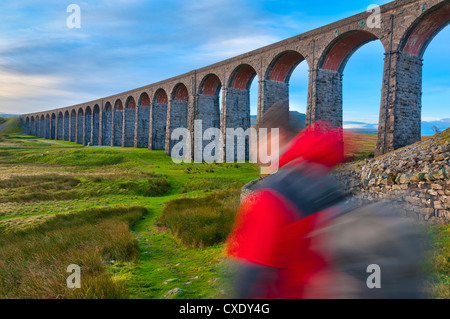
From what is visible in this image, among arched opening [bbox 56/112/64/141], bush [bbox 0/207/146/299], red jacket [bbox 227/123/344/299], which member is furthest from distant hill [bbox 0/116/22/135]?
red jacket [bbox 227/123/344/299]

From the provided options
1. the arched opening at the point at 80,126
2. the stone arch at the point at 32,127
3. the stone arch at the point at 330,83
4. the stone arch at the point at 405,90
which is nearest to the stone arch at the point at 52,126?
the stone arch at the point at 32,127

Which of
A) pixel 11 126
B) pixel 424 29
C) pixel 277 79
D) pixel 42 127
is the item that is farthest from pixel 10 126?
pixel 424 29

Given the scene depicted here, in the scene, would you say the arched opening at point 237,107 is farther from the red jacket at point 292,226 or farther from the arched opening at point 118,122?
the arched opening at point 118,122

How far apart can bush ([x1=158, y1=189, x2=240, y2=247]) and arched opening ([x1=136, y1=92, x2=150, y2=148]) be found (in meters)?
32.3

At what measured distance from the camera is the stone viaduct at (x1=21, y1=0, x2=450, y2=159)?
13805mm

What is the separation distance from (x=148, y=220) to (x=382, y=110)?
12.5 meters

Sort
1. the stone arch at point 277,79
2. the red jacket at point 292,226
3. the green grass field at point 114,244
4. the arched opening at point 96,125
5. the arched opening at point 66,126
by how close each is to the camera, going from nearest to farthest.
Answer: the red jacket at point 292,226
the green grass field at point 114,244
the stone arch at point 277,79
the arched opening at point 96,125
the arched opening at point 66,126

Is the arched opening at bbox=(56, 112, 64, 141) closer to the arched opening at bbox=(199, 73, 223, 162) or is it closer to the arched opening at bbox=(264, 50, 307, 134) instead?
the arched opening at bbox=(199, 73, 223, 162)

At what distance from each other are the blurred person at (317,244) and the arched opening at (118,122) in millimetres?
45460

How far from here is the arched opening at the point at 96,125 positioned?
2051 inches

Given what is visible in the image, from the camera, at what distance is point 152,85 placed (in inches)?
1460

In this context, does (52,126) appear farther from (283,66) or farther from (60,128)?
(283,66)

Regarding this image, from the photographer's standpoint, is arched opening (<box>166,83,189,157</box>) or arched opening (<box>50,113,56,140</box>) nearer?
arched opening (<box>166,83,189,157</box>)

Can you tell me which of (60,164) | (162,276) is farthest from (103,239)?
(60,164)
